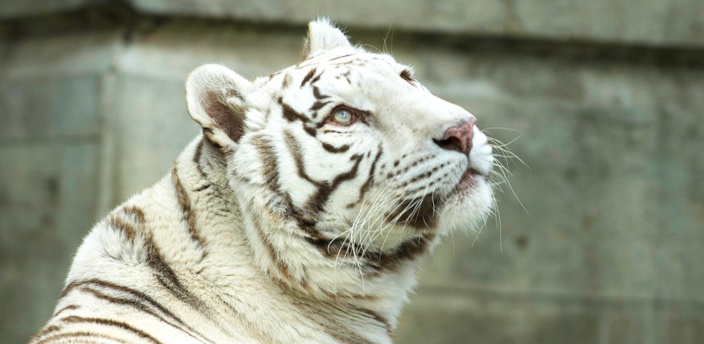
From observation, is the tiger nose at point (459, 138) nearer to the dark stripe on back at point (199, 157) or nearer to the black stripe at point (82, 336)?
the dark stripe on back at point (199, 157)

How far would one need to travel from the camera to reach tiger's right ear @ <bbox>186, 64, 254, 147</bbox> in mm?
2504

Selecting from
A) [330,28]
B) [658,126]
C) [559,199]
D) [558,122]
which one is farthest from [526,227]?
A: [330,28]

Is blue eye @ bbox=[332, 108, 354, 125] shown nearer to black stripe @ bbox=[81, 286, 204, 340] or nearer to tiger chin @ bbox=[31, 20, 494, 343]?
tiger chin @ bbox=[31, 20, 494, 343]

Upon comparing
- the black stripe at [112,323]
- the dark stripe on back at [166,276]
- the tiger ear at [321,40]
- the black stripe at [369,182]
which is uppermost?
the tiger ear at [321,40]

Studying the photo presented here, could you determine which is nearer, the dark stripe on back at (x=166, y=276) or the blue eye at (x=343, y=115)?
the dark stripe on back at (x=166, y=276)

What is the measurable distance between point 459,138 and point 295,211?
471mm

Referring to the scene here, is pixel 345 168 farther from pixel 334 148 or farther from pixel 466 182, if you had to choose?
pixel 466 182

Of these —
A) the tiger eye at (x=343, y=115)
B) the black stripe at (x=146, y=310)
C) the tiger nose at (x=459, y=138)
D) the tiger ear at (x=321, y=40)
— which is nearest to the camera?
the black stripe at (x=146, y=310)

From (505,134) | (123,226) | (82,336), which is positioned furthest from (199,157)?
(505,134)

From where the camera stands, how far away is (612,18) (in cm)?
527

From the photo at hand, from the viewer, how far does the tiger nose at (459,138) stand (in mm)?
2362

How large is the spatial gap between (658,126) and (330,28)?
310 centimetres

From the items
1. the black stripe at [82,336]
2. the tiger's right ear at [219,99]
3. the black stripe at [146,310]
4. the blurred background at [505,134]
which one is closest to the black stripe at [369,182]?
the tiger's right ear at [219,99]

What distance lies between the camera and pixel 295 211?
2.42m
